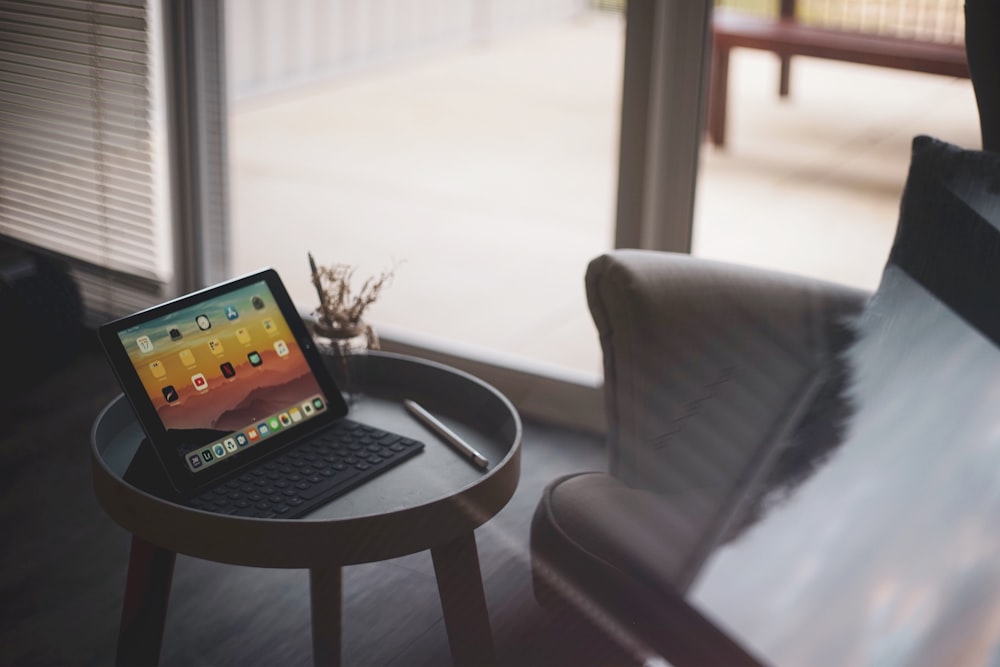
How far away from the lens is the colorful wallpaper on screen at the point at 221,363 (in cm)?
132

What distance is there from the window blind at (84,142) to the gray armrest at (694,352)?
1382mm

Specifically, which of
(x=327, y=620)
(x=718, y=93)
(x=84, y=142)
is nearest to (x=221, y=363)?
(x=327, y=620)

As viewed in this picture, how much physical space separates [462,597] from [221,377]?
15.1 inches

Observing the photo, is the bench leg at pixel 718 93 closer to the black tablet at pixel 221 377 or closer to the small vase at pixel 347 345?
the small vase at pixel 347 345

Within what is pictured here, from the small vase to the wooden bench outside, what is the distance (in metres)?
1.02

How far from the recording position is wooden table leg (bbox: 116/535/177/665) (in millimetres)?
1376

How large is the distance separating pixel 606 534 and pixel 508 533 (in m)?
0.73

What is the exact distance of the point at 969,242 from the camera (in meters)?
1.34

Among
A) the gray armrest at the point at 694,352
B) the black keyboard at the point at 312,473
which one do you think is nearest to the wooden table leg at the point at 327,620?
the black keyboard at the point at 312,473

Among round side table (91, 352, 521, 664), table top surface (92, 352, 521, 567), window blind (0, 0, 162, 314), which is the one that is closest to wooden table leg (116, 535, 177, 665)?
round side table (91, 352, 521, 664)

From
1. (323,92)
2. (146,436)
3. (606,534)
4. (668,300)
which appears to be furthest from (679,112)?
(323,92)

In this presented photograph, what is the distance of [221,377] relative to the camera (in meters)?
1.38

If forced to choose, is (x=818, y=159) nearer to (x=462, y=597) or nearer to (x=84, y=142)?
(x=462, y=597)

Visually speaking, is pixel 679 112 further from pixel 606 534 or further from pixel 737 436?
pixel 606 534
